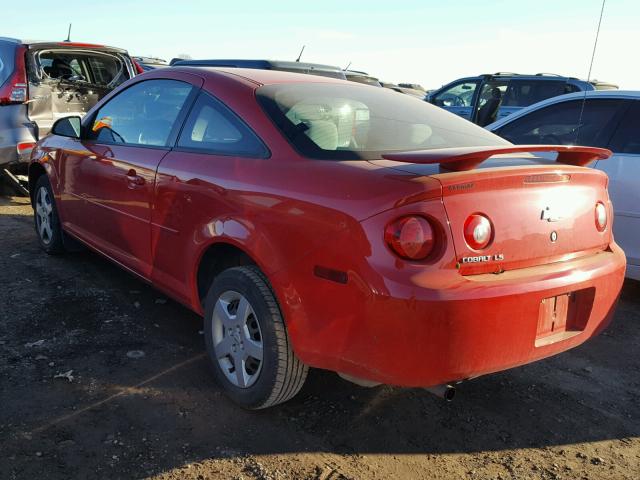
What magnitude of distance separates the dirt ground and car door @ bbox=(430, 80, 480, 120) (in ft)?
28.9

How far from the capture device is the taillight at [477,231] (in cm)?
228

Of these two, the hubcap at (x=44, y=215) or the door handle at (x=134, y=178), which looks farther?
the hubcap at (x=44, y=215)

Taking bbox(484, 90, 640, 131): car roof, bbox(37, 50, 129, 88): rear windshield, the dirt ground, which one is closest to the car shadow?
the dirt ground

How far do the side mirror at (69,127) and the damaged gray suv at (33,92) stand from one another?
215 cm

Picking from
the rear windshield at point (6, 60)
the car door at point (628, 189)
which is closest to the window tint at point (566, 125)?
the car door at point (628, 189)

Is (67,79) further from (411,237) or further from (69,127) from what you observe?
(411,237)

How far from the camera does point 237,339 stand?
2.88 m

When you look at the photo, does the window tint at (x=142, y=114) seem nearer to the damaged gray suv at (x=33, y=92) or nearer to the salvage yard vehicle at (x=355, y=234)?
the salvage yard vehicle at (x=355, y=234)

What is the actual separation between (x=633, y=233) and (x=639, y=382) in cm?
129

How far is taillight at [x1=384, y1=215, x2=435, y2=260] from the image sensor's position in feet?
7.25

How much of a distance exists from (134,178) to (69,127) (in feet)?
4.32

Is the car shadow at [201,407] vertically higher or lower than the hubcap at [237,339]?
lower

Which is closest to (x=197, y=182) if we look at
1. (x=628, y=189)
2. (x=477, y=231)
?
(x=477, y=231)

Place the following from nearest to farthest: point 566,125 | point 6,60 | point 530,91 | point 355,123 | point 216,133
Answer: point 355,123 < point 216,133 < point 566,125 < point 6,60 < point 530,91
